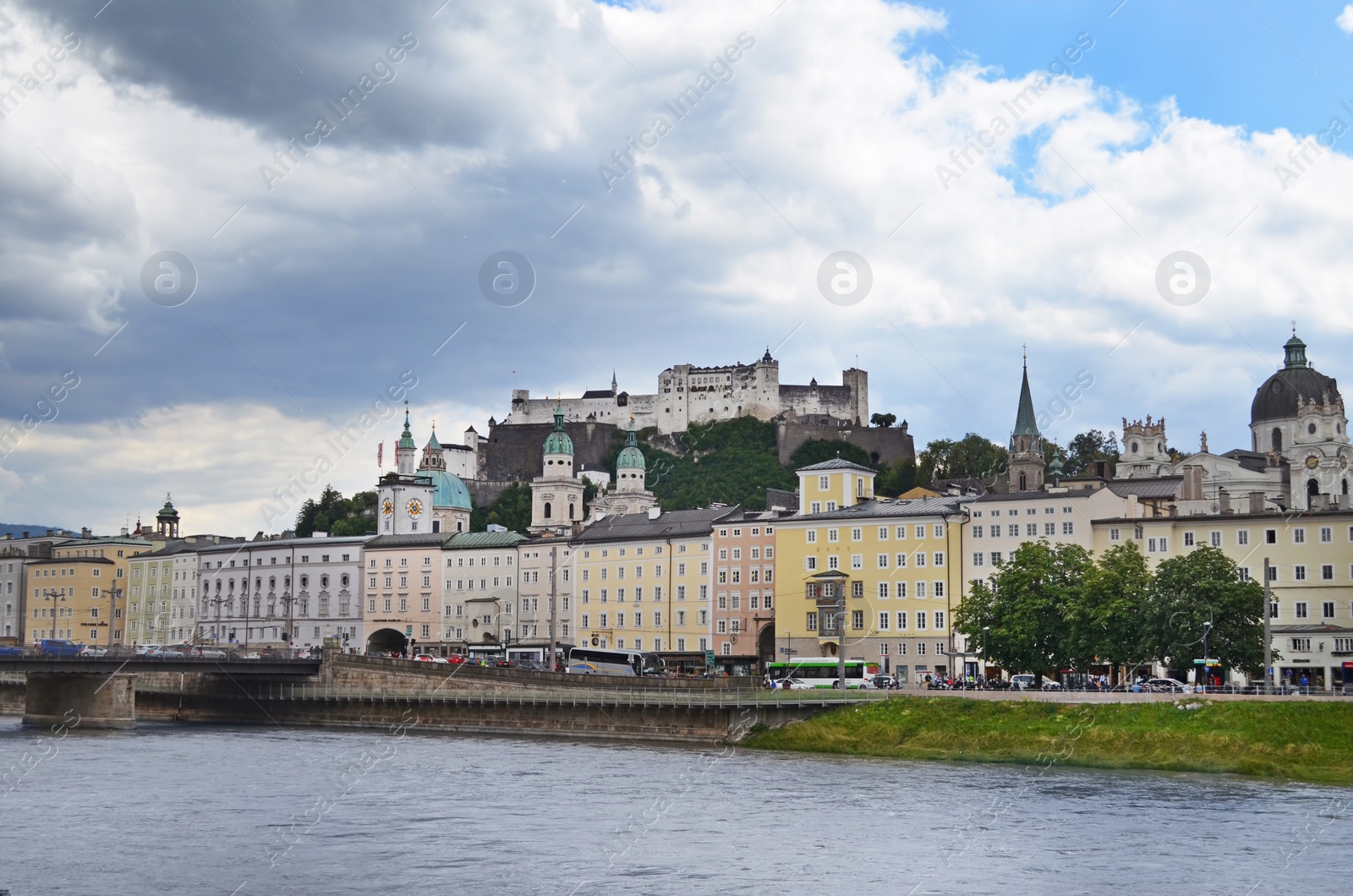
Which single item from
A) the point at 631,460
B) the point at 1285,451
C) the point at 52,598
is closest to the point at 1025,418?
the point at 1285,451

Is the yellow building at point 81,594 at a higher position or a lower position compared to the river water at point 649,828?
higher

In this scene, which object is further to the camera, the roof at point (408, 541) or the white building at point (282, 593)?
the white building at point (282, 593)

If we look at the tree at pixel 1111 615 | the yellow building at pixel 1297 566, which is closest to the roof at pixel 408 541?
the yellow building at pixel 1297 566

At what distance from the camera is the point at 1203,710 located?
209ft

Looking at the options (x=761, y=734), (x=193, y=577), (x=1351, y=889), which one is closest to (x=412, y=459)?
(x=193, y=577)

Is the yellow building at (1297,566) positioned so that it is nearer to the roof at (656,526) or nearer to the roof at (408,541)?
the roof at (656,526)

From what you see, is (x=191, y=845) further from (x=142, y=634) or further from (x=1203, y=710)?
(x=142, y=634)

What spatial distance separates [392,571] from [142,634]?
33.1 m

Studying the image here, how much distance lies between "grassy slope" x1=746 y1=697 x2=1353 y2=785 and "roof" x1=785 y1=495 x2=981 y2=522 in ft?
103

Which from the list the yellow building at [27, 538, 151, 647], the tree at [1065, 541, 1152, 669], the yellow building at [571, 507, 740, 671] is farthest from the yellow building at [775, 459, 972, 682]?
the yellow building at [27, 538, 151, 647]

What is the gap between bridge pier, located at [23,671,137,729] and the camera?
292 ft

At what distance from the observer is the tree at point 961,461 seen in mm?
169375

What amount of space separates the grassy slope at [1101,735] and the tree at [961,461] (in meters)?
93.7

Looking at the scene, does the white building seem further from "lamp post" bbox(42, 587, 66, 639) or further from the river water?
the river water
